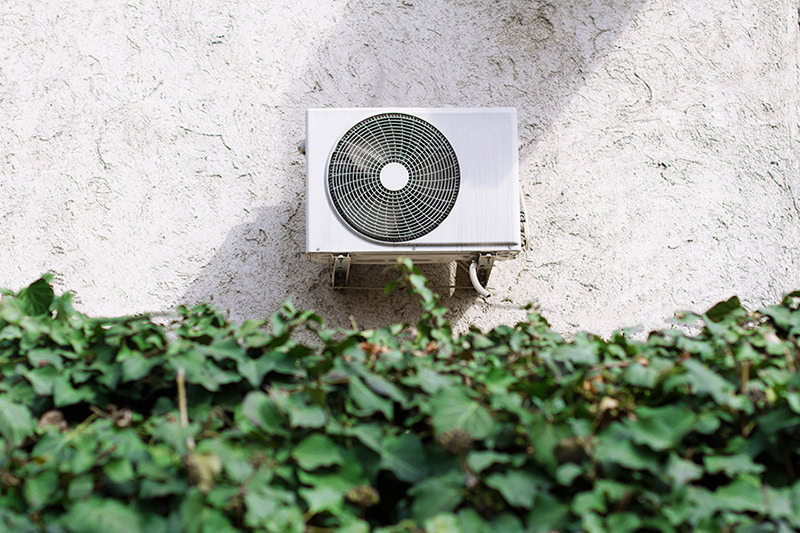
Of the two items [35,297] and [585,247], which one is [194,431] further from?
[585,247]

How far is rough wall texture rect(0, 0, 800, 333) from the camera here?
2.77m

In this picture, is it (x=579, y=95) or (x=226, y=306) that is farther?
(x=579, y=95)

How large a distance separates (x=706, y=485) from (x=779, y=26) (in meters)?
2.13

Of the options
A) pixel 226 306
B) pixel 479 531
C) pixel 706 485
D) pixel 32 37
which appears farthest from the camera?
pixel 32 37

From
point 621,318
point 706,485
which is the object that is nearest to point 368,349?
point 706,485

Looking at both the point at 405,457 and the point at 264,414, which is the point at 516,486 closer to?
the point at 405,457

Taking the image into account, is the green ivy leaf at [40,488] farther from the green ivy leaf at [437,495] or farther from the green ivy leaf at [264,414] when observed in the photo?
the green ivy leaf at [437,495]

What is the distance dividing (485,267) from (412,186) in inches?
14.0

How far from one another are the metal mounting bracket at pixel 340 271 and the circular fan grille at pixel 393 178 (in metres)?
0.11

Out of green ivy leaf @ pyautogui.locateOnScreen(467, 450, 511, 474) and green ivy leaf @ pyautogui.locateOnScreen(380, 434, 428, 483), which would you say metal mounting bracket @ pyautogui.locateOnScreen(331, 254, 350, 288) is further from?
green ivy leaf @ pyautogui.locateOnScreen(467, 450, 511, 474)

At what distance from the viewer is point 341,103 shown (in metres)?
2.91

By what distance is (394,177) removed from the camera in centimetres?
258

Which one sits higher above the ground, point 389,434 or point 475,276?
point 475,276

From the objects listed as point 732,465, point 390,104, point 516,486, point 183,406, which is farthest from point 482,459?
point 390,104
